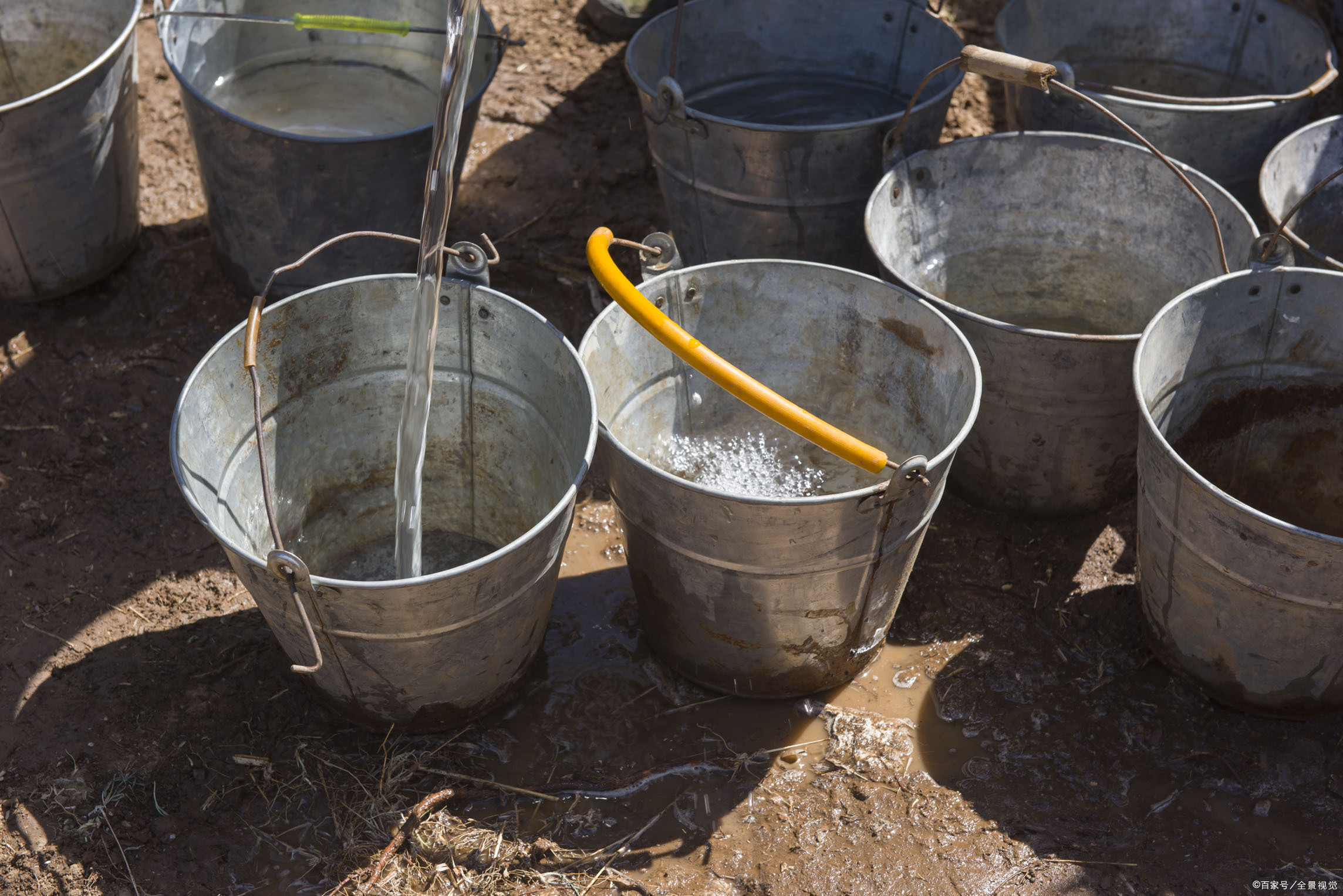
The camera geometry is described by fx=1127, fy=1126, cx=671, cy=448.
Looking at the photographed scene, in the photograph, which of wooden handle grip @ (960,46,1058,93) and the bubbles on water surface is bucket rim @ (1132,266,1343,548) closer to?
wooden handle grip @ (960,46,1058,93)

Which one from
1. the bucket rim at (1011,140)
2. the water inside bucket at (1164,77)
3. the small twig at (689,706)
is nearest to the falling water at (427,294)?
the small twig at (689,706)

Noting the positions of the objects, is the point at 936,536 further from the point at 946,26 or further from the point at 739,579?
the point at 946,26

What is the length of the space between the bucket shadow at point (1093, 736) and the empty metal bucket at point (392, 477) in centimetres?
110

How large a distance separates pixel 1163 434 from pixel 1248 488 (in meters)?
0.43

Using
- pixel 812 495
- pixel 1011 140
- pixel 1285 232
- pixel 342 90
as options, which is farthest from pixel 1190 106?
pixel 342 90

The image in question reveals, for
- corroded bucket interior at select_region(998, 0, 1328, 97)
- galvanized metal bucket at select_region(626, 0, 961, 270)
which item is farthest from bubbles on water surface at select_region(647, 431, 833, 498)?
corroded bucket interior at select_region(998, 0, 1328, 97)

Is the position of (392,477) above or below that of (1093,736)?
above

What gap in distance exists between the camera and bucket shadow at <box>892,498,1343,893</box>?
2521mm

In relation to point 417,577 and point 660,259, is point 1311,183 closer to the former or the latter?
point 660,259

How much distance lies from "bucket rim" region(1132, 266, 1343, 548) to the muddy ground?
603 mm

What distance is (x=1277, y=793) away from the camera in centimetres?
262

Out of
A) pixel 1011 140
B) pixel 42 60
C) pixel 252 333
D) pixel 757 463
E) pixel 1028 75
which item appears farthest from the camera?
pixel 42 60

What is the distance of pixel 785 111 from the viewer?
3990mm

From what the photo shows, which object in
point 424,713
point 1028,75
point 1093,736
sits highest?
point 1028,75
